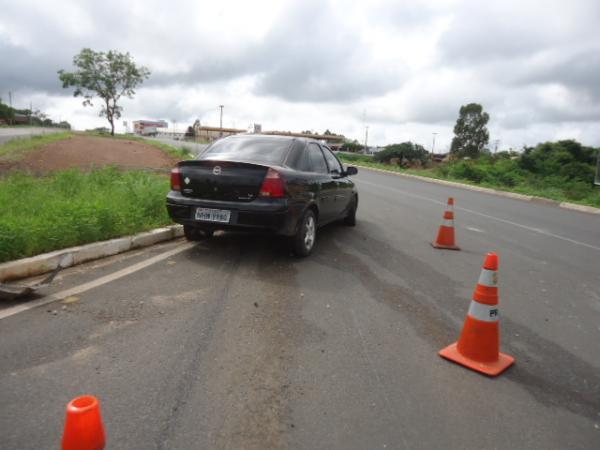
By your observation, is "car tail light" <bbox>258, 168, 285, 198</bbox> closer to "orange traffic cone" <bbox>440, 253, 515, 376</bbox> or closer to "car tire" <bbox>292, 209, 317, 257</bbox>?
"car tire" <bbox>292, 209, 317, 257</bbox>

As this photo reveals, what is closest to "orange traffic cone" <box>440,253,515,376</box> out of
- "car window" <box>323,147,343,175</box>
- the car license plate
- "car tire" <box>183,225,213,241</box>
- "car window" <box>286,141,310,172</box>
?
the car license plate

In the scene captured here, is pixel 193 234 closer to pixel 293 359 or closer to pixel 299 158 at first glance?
pixel 299 158

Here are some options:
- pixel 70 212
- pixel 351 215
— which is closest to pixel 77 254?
pixel 70 212

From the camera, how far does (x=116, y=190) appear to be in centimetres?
734

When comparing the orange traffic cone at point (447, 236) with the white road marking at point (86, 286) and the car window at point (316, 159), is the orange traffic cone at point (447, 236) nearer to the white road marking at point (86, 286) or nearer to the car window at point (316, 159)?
the car window at point (316, 159)

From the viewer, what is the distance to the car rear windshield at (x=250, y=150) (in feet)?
18.1

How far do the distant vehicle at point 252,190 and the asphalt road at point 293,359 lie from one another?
0.49 meters

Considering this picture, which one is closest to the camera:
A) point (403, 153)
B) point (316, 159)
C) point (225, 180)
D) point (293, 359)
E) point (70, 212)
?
point (293, 359)

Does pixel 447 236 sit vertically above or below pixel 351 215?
below

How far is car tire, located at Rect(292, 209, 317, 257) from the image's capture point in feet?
17.6

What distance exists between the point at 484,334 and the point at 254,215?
2731 mm

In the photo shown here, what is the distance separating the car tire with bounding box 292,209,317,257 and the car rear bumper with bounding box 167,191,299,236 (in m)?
0.19

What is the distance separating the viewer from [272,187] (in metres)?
4.98

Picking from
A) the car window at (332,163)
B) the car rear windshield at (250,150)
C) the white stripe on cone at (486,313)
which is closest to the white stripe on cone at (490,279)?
the white stripe on cone at (486,313)
